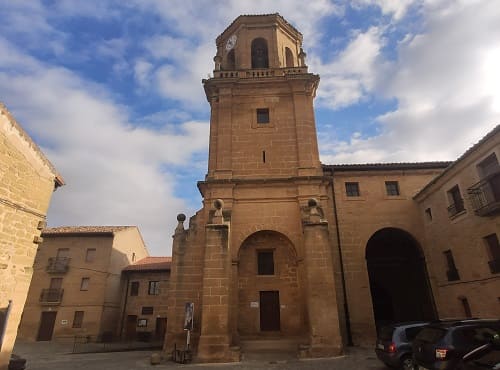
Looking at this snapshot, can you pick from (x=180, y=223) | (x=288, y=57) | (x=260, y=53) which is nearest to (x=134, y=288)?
(x=180, y=223)

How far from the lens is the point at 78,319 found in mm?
25016

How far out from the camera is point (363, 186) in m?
17.5

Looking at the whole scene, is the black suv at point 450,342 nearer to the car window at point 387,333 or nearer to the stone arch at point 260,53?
the car window at point 387,333

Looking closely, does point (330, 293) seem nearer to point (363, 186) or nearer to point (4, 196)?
point (363, 186)

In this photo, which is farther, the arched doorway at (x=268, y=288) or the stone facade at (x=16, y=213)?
the arched doorway at (x=268, y=288)

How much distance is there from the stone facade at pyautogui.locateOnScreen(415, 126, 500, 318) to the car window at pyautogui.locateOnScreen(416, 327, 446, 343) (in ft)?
21.9

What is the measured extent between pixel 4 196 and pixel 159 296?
19760mm

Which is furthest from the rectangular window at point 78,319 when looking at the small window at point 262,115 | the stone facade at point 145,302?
the small window at point 262,115

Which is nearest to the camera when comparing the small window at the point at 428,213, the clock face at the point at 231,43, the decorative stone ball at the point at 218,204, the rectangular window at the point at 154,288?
the decorative stone ball at the point at 218,204

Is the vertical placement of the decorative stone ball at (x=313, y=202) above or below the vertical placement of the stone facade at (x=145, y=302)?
above

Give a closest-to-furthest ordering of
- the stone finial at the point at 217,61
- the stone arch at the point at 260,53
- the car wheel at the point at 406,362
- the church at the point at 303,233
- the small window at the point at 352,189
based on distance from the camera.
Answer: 1. the car wheel at the point at 406,362
2. the church at the point at 303,233
3. the small window at the point at 352,189
4. the stone finial at the point at 217,61
5. the stone arch at the point at 260,53

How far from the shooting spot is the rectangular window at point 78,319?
81.5ft

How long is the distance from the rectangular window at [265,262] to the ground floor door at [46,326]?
64.8 ft

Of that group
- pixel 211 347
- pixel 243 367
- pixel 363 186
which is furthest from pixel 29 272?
pixel 363 186
